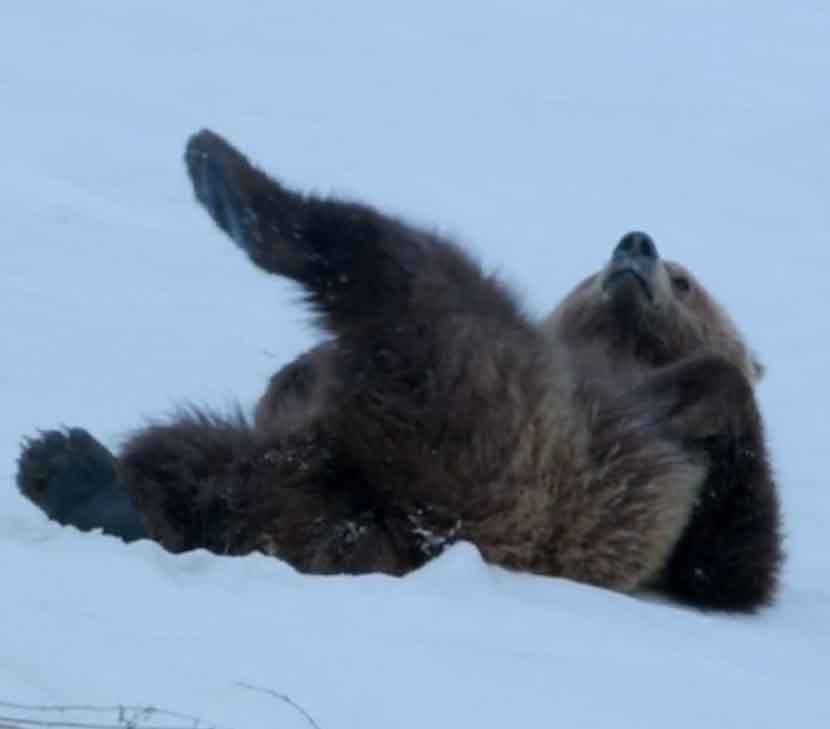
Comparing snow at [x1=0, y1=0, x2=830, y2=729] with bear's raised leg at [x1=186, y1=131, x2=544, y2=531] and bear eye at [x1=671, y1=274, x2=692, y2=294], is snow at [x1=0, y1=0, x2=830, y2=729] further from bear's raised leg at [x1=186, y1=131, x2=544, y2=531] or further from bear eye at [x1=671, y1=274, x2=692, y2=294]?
bear eye at [x1=671, y1=274, x2=692, y2=294]

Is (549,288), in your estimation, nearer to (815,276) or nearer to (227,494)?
(815,276)

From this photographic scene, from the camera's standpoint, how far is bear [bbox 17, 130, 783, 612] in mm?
6008

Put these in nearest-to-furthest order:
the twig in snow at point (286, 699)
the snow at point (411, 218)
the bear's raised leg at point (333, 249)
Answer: the twig in snow at point (286, 699)
the snow at point (411, 218)
the bear's raised leg at point (333, 249)

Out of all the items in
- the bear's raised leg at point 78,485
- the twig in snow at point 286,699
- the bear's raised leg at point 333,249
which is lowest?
the twig in snow at point 286,699

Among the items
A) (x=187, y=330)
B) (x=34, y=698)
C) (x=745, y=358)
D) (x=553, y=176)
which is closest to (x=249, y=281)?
(x=187, y=330)

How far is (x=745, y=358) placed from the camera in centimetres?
823

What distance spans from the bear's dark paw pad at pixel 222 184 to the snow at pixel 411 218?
31 cm

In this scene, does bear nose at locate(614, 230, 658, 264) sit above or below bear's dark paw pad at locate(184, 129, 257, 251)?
above

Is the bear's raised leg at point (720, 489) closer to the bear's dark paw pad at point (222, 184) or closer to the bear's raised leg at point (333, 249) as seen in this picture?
the bear's raised leg at point (333, 249)

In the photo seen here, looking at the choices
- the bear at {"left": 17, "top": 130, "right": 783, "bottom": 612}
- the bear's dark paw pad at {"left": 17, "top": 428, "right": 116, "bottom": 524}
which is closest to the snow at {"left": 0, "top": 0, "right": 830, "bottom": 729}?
the bear's dark paw pad at {"left": 17, "top": 428, "right": 116, "bottom": 524}

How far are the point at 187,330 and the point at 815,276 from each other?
15.8ft

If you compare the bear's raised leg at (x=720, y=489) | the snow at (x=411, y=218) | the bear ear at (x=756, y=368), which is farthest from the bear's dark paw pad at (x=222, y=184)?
the bear ear at (x=756, y=368)

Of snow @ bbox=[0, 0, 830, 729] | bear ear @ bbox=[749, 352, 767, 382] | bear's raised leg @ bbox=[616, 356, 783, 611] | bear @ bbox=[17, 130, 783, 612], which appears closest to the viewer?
snow @ bbox=[0, 0, 830, 729]

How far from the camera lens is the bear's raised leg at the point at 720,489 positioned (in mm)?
6645
